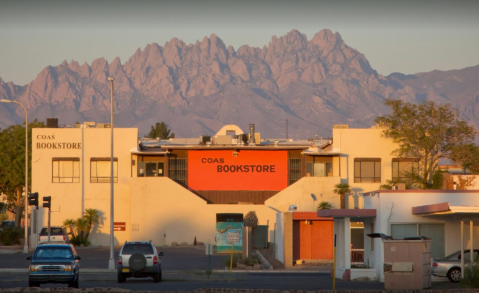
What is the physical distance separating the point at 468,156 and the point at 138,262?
37.0 meters

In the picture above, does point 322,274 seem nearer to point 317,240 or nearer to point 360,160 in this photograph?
point 317,240

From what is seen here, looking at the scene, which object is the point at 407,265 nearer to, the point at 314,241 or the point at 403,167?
the point at 314,241

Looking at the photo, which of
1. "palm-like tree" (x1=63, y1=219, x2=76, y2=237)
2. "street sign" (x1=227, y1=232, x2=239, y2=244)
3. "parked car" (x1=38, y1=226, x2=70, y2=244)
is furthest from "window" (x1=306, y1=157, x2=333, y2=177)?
"parked car" (x1=38, y1=226, x2=70, y2=244)

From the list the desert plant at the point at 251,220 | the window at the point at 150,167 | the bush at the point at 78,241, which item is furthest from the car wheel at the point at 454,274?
the window at the point at 150,167

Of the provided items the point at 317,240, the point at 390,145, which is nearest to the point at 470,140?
the point at 390,145

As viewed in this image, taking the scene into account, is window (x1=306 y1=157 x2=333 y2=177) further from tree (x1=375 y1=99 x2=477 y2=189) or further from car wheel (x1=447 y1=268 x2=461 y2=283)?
car wheel (x1=447 y1=268 x2=461 y2=283)

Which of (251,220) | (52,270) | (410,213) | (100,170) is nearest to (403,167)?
(251,220)

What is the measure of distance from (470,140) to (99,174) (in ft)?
97.8

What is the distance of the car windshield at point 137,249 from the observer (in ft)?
99.3

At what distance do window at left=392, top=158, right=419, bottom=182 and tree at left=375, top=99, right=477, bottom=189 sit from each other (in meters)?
0.47

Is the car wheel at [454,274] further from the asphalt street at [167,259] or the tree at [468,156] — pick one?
the tree at [468,156]

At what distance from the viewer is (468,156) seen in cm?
5925

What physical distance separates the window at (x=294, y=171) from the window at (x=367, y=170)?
16.7ft

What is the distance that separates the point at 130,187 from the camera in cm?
6025
